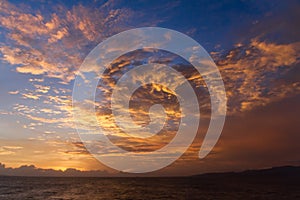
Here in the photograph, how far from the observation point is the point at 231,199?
67.3m

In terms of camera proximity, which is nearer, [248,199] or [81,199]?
[248,199]

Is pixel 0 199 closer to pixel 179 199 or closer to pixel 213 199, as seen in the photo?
pixel 179 199

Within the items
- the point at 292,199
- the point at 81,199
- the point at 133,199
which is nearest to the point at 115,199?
the point at 133,199

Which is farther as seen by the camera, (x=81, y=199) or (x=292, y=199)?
(x=81, y=199)

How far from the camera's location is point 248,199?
6725 cm

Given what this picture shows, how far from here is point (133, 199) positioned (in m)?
68.4

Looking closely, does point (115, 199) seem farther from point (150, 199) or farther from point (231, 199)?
point (231, 199)

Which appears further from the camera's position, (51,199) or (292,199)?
(51,199)

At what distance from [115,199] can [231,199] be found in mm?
27990

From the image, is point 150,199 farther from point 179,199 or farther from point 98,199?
point 98,199

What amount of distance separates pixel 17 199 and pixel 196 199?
45.0 meters

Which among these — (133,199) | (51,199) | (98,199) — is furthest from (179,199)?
(51,199)

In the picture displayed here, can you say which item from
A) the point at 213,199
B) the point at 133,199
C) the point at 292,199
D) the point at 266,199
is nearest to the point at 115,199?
the point at 133,199

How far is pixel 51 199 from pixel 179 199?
32653 millimetres
